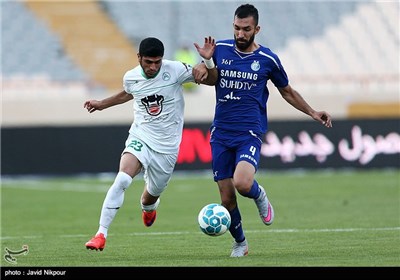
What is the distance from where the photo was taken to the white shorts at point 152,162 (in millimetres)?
10281

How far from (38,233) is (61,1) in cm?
1681

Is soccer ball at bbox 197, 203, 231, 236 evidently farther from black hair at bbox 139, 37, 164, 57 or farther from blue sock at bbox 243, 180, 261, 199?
black hair at bbox 139, 37, 164, 57

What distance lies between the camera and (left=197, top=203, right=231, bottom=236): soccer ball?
9.52m

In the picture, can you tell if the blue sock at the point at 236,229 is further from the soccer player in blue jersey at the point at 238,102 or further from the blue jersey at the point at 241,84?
the blue jersey at the point at 241,84

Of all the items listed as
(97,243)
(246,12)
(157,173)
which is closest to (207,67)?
(246,12)

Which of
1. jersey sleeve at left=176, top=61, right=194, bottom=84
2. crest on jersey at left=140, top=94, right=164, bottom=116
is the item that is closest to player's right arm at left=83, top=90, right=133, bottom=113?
crest on jersey at left=140, top=94, right=164, bottom=116

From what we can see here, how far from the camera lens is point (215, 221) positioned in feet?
31.3

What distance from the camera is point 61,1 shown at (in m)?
29.0

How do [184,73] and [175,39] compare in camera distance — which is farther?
[175,39]

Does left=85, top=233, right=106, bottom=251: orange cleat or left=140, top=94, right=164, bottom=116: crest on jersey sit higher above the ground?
left=140, top=94, right=164, bottom=116: crest on jersey

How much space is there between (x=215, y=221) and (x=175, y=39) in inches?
731

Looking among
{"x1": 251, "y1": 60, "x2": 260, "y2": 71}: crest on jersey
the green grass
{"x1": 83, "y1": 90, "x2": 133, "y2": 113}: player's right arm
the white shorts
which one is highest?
{"x1": 251, "y1": 60, "x2": 260, "y2": 71}: crest on jersey

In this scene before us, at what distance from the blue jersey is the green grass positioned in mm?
1388

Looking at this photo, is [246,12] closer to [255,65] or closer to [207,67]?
[255,65]
